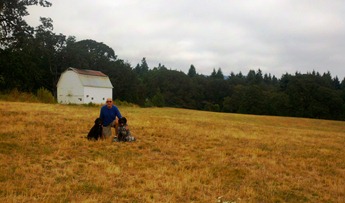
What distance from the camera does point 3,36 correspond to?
1884 centimetres

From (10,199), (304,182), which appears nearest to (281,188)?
(304,182)

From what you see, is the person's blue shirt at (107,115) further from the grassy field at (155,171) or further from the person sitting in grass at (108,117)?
the grassy field at (155,171)

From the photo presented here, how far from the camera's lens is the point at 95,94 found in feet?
167

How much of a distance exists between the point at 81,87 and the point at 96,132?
126 ft

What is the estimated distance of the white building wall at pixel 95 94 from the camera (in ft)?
160

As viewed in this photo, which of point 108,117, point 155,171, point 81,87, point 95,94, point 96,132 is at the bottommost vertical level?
point 155,171

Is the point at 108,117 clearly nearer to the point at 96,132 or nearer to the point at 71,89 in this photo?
the point at 96,132

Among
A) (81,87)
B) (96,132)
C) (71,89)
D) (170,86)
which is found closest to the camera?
(96,132)

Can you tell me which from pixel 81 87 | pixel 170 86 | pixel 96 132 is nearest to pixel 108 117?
pixel 96 132

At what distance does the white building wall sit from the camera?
4878 cm

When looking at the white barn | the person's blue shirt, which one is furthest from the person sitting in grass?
the white barn

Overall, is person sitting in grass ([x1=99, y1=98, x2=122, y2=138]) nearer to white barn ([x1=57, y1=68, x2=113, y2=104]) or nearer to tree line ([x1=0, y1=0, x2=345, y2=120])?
tree line ([x1=0, y1=0, x2=345, y2=120])

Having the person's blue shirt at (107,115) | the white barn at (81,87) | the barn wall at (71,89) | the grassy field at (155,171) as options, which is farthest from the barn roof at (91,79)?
the person's blue shirt at (107,115)

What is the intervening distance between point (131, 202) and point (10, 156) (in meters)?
4.21
